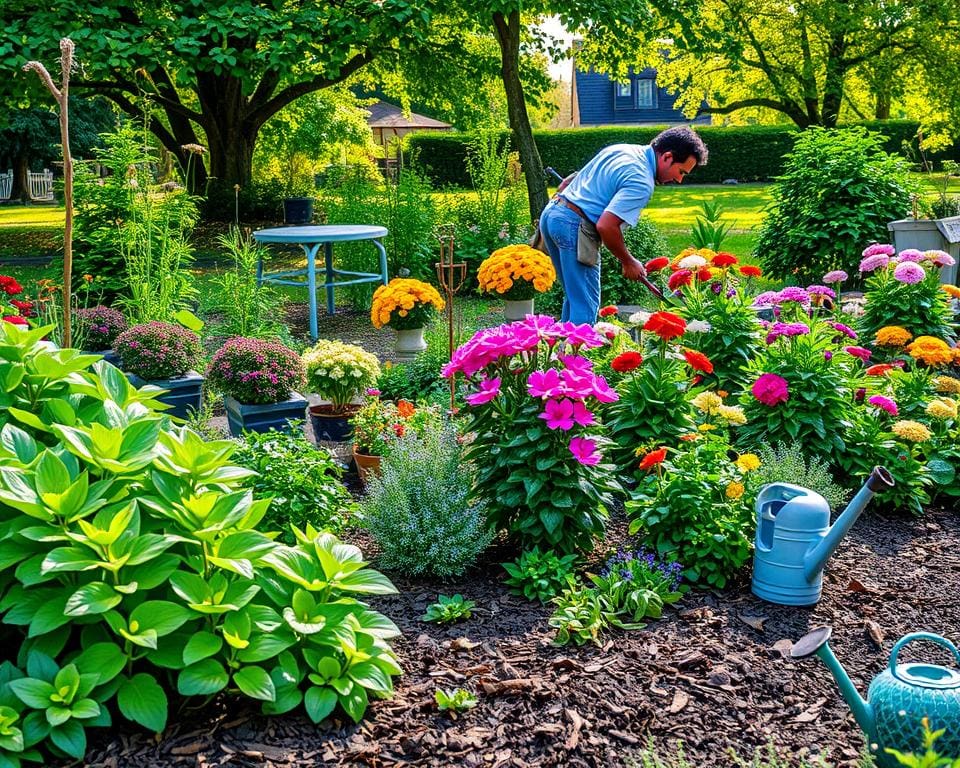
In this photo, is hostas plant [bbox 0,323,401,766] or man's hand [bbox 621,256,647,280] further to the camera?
man's hand [bbox 621,256,647,280]

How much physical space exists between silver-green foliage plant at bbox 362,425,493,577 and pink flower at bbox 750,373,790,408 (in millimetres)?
1357

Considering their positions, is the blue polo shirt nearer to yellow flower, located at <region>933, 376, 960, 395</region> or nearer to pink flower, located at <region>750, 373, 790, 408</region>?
pink flower, located at <region>750, 373, 790, 408</region>

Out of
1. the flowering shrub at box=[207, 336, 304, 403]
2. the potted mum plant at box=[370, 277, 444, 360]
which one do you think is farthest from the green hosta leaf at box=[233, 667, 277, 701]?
the potted mum plant at box=[370, 277, 444, 360]

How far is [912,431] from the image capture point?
156 inches

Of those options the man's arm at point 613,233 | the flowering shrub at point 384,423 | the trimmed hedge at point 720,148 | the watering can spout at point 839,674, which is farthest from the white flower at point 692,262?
the trimmed hedge at point 720,148

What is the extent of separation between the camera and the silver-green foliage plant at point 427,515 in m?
3.29

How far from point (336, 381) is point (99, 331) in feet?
5.24

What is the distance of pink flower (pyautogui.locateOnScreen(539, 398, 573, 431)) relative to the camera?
10.4ft

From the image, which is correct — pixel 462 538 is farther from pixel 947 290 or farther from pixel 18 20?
pixel 18 20

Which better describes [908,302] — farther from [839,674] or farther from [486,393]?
[839,674]

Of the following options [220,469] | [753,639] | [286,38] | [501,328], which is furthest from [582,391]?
[286,38]

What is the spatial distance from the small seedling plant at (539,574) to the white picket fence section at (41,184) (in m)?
32.2

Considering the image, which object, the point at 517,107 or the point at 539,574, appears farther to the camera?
the point at 517,107

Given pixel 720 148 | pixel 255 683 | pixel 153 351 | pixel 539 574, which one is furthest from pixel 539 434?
pixel 720 148
